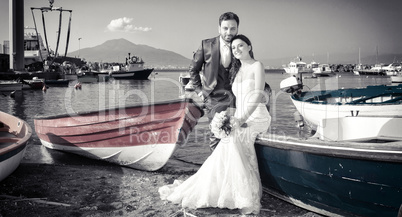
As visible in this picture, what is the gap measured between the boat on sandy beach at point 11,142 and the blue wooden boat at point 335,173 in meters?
3.91

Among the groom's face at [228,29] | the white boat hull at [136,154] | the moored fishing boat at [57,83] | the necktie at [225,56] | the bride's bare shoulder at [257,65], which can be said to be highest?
the moored fishing boat at [57,83]

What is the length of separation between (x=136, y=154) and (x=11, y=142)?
9.01ft

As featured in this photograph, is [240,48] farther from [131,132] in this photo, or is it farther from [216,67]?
[131,132]

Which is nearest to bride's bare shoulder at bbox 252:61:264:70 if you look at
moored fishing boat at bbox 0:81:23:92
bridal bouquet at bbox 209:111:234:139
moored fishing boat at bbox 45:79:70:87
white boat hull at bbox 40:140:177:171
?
bridal bouquet at bbox 209:111:234:139

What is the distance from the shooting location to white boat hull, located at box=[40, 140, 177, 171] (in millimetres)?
6477

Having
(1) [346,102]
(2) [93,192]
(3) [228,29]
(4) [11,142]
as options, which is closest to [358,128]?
(3) [228,29]

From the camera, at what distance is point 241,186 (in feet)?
14.2

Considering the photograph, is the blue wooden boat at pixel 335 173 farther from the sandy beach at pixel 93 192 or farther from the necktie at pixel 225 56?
the necktie at pixel 225 56

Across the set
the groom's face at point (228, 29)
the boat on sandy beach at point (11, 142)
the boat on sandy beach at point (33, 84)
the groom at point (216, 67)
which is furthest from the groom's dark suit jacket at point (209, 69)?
the boat on sandy beach at point (33, 84)

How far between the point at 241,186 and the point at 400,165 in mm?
1839

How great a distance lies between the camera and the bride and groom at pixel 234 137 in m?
4.37

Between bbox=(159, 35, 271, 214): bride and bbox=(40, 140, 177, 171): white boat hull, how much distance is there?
1.75 m

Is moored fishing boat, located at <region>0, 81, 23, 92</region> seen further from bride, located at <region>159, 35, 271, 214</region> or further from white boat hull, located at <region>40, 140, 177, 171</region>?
bride, located at <region>159, 35, 271, 214</region>

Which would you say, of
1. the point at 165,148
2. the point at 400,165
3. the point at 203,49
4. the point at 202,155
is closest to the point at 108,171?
the point at 165,148
